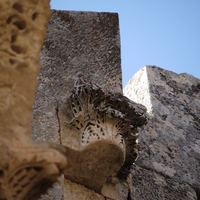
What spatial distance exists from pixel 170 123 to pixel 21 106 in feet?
14.1

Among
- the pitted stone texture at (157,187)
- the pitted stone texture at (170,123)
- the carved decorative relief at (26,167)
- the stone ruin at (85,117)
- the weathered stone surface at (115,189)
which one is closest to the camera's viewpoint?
the carved decorative relief at (26,167)

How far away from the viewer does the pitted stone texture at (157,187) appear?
196 inches

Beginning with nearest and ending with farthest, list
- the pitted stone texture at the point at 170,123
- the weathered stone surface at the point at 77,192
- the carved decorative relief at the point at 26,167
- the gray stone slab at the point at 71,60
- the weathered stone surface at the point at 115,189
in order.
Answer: the carved decorative relief at the point at 26,167 < the weathered stone surface at the point at 77,192 < the gray stone slab at the point at 71,60 < the weathered stone surface at the point at 115,189 < the pitted stone texture at the point at 170,123

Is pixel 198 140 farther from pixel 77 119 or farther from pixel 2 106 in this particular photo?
pixel 2 106

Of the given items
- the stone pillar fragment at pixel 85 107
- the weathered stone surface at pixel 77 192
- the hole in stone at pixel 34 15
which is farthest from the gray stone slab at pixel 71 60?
the hole in stone at pixel 34 15

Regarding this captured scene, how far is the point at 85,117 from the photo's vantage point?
12.9 feet

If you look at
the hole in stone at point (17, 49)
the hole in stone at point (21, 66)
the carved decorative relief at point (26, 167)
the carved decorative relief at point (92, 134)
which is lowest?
the carved decorative relief at point (26, 167)

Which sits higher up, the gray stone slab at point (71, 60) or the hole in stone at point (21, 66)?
the gray stone slab at point (71, 60)

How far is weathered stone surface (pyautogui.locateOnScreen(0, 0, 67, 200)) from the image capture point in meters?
1.72

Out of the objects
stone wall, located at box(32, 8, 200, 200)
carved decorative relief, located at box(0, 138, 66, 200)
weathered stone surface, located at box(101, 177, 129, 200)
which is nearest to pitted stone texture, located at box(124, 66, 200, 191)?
stone wall, located at box(32, 8, 200, 200)

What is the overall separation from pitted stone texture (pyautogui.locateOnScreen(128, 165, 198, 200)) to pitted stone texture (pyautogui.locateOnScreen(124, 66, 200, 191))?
8cm

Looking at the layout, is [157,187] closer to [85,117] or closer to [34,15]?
[85,117]

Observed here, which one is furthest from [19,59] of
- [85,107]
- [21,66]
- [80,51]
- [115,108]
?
[80,51]

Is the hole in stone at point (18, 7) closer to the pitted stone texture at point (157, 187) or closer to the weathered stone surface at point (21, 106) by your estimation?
the weathered stone surface at point (21, 106)
